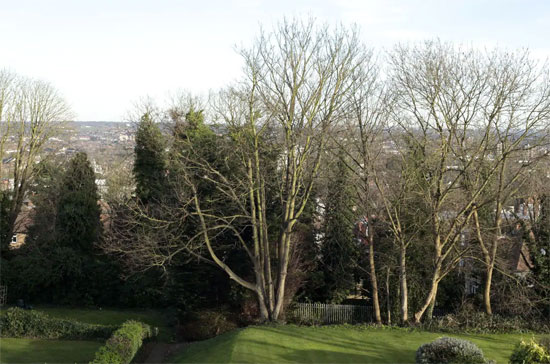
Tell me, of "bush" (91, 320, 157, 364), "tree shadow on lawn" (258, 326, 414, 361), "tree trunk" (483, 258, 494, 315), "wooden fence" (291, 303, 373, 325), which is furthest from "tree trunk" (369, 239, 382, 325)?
"bush" (91, 320, 157, 364)

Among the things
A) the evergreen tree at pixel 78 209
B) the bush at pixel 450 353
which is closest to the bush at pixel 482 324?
the bush at pixel 450 353

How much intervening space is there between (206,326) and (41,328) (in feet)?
20.5

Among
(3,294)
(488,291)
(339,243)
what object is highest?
(339,243)

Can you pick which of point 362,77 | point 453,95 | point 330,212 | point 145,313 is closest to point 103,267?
point 145,313

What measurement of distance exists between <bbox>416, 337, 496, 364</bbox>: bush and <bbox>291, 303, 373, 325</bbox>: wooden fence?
9.35 metres

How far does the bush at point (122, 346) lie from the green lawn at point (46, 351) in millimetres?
1706

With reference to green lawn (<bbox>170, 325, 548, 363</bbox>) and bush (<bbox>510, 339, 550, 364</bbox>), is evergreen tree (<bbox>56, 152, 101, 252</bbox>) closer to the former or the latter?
green lawn (<bbox>170, 325, 548, 363</bbox>)

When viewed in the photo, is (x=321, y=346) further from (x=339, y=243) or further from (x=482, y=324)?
(x=339, y=243)

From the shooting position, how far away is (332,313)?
2512cm

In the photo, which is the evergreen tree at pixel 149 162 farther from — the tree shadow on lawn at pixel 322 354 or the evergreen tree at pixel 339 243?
the tree shadow on lawn at pixel 322 354

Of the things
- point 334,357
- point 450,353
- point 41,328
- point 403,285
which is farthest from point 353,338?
point 41,328

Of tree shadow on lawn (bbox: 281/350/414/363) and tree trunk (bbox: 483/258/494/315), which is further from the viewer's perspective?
tree trunk (bbox: 483/258/494/315)

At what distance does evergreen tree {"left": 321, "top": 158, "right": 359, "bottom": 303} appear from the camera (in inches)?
1020

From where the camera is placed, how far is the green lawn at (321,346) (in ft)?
54.8
